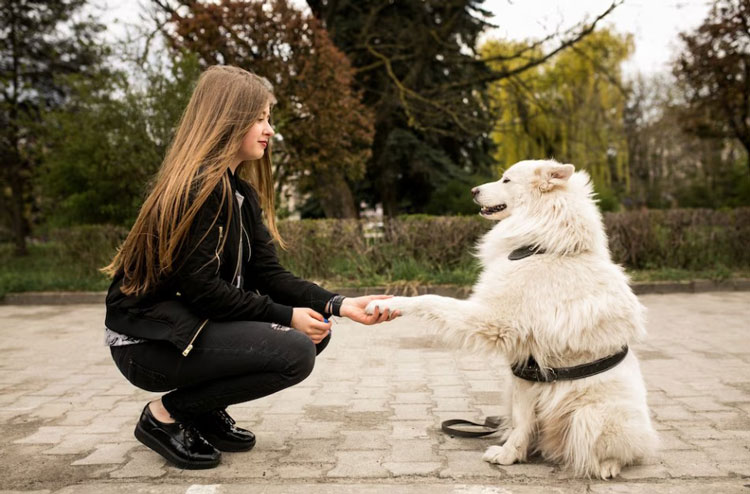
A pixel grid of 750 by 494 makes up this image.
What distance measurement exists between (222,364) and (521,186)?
1709mm

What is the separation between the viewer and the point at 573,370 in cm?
293

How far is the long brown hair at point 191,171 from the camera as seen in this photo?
2869 millimetres

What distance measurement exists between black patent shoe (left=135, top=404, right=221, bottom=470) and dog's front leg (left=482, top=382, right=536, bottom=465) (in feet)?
4.56

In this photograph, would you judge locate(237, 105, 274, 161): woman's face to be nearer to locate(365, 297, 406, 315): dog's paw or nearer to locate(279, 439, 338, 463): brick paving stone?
locate(365, 297, 406, 315): dog's paw

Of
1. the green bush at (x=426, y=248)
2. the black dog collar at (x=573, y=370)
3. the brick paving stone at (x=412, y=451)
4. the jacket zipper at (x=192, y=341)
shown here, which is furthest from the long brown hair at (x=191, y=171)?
the green bush at (x=426, y=248)

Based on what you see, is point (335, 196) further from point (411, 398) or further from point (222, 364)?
point (222, 364)

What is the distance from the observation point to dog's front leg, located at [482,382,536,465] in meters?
3.10

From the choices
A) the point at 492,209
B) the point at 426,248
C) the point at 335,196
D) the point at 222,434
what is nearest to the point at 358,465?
the point at 222,434

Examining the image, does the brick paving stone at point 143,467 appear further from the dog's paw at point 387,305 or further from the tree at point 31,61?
the tree at point 31,61

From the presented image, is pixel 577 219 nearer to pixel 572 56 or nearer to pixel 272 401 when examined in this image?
pixel 272 401

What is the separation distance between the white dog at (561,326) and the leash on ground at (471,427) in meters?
0.35

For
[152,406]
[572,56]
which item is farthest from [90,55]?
[152,406]

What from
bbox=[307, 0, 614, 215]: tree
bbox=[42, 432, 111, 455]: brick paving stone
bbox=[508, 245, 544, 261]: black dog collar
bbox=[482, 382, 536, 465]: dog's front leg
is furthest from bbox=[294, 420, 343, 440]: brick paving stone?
bbox=[307, 0, 614, 215]: tree

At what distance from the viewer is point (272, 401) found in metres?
4.40
